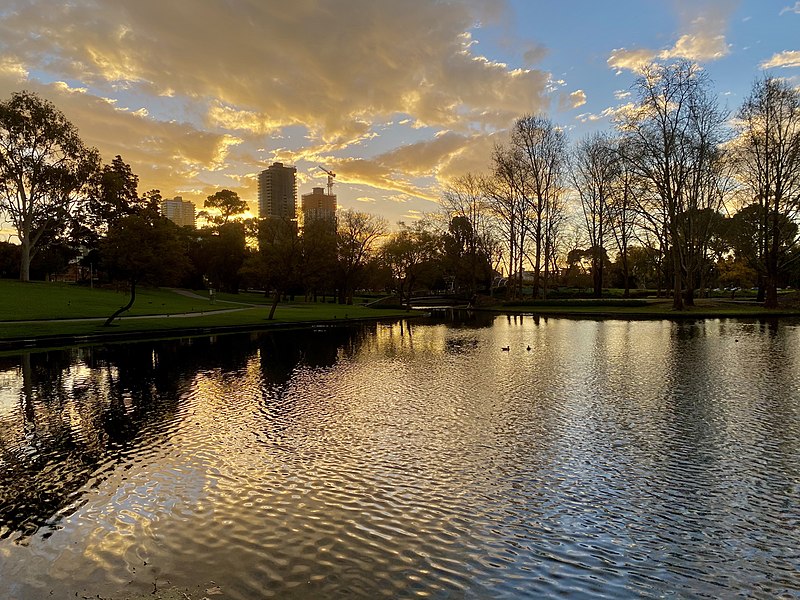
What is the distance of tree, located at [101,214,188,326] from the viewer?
27.5m

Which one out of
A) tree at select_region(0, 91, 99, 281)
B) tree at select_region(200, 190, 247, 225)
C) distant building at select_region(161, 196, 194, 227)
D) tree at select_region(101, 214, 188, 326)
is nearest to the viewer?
tree at select_region(101, 214, 188, 326)

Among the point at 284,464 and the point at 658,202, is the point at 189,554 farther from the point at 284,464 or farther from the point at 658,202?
the point at 658,202

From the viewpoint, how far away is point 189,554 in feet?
15.4

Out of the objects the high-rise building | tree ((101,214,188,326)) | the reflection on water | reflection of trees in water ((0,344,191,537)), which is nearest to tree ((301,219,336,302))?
tree ((101,214,188,326))

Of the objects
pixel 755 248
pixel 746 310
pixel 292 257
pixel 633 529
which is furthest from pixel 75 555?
pixel 755 248

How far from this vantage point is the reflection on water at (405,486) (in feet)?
14.2

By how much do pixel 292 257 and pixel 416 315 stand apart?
15269 millimetres

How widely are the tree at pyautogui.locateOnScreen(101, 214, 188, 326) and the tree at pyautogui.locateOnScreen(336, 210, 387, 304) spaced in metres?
39.0

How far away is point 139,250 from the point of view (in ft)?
90.8

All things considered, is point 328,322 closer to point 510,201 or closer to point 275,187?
point 510,201

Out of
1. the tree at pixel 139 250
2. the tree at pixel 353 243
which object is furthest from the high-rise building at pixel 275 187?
the tree at pixel 139 250

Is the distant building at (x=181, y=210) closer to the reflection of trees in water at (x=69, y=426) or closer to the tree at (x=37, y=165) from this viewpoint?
the tree at (x=37, y=165)

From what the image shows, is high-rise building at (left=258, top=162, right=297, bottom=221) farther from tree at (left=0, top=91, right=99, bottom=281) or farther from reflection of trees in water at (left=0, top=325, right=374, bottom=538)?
reflection of trees in water at (left=0, top=325, right=374, bottom=538)

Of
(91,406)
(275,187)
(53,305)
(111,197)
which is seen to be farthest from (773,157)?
(275,187)
